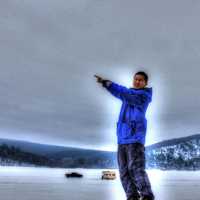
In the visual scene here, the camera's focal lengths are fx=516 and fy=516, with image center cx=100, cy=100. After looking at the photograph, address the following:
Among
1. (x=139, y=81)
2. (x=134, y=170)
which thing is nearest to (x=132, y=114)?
(x=139, y=81)

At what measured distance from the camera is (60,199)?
14.6 meters

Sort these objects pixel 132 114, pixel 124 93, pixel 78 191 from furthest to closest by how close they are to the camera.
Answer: pixel 78 191, pixel 132 114, pixel 124 93

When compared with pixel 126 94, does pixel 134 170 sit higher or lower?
lower

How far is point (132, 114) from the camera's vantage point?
993 cm

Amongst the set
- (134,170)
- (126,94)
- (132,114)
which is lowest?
(134,170)

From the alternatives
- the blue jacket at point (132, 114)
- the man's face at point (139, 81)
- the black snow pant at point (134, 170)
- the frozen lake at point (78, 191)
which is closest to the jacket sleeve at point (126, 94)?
the blue jacket at point (132, 114)

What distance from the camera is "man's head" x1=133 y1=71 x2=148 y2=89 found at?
Result: 996 cm

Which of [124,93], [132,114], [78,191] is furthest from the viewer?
[78,191]

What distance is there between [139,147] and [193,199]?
282 inches

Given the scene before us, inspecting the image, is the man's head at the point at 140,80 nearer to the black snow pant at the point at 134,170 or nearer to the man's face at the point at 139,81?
the man's face at the point at 139,81

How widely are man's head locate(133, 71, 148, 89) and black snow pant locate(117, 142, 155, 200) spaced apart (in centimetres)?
115

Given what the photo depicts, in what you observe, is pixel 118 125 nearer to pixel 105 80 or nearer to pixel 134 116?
pixel 134 116

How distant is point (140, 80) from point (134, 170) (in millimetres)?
1738

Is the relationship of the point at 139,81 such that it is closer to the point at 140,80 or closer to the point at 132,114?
the point at 140,80
